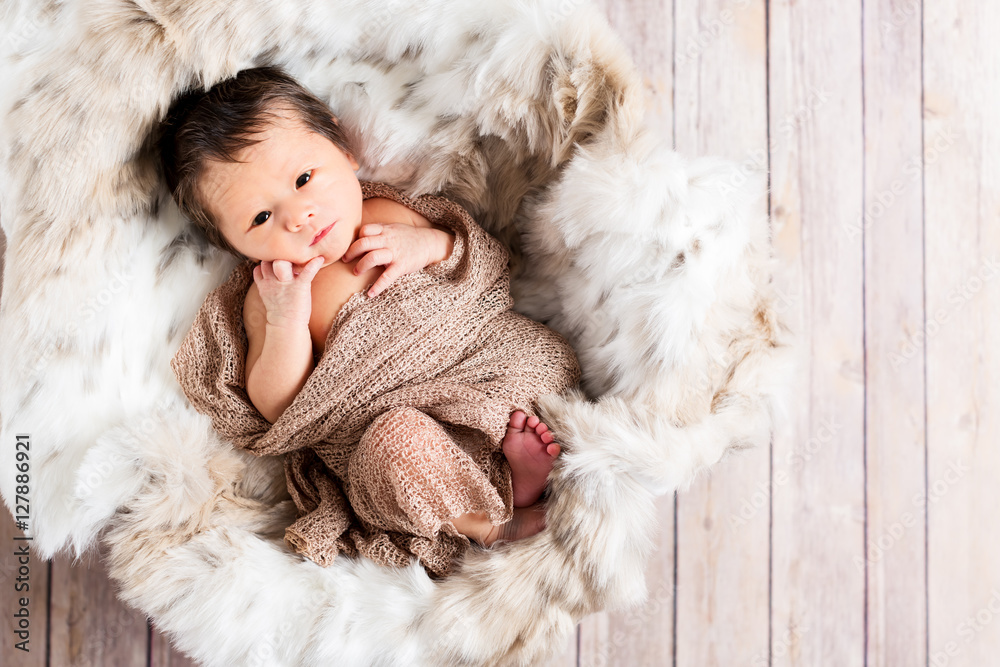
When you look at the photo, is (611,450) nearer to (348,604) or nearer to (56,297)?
(348,604)

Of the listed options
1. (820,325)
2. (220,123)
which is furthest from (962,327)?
(220,123)

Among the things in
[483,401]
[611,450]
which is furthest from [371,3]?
[611,450]

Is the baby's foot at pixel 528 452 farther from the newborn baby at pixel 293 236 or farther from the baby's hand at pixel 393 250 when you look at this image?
the baby's hand at pixel 393 250

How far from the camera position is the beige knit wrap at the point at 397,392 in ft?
3.02

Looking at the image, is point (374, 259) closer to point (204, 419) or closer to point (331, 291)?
point (331, 291)

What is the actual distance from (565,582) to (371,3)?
885mm

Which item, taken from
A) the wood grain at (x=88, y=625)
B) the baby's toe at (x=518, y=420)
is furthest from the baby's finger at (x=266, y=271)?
the wood grain at (x=88, y=625)

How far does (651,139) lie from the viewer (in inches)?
35.6

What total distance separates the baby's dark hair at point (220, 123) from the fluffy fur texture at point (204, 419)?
0.03 meters

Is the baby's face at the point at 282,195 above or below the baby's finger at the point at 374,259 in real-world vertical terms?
above

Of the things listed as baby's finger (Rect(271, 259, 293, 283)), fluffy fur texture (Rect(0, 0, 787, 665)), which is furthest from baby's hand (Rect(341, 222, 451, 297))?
fluffy fur texture (Rect(0, 0, 787, 665))

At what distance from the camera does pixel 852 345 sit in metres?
1.32

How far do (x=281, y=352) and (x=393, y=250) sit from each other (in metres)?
0.24

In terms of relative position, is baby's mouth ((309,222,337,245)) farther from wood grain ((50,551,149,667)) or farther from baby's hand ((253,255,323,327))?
wood grain ((50,551,149,667))
